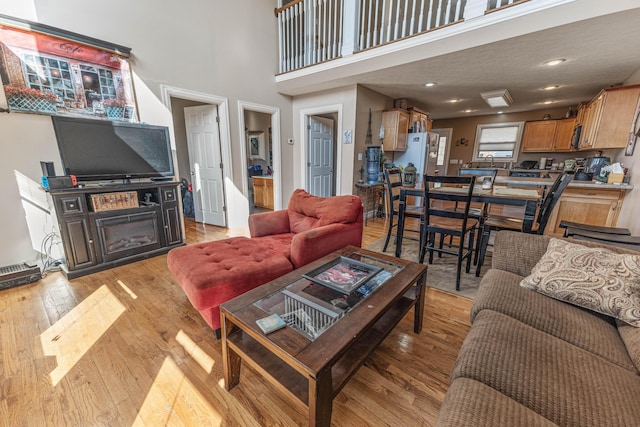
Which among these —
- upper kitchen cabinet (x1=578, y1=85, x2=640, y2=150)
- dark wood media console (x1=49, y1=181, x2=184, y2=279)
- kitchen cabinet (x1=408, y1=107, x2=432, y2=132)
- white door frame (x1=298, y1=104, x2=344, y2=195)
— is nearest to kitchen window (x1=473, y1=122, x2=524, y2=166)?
kitchen cabinet (x1=408, y1=107, x2=432, y2=132)

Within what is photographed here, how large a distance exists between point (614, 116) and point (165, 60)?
561 centimetres

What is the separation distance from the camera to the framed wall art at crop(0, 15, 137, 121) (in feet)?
7.18

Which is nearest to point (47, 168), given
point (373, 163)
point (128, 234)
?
point (128, 234)

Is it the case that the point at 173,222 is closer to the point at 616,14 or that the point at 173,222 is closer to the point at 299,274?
the point at 299,274

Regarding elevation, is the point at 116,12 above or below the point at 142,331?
above

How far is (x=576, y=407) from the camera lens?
0.74 m

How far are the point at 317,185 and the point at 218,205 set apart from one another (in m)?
2.01

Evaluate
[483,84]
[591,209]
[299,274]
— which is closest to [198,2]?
[299,274]

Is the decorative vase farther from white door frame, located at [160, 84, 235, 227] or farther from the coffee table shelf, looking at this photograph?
the coffee table shelf

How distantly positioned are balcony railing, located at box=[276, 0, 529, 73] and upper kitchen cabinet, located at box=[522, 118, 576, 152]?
12.9ft

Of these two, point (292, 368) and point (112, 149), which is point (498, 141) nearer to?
point (292, 368)

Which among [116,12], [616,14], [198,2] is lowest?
[616,14]

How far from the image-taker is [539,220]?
2.32 meters

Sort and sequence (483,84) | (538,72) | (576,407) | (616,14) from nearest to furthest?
1. (576,407)
2. (616,14)
3. (538,72)
4. (483,84)
